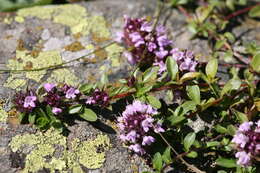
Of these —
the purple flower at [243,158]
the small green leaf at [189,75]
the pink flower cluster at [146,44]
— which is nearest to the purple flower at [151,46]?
the pink flower cluster at [146,44]

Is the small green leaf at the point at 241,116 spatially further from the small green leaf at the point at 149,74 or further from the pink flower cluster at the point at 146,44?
the small green leaf at the point at 149,74

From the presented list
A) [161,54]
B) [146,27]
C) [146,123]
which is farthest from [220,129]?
[146,27]

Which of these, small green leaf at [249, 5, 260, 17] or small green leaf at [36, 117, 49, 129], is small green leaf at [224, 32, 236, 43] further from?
small green leaf at [36, 117, 49, 129]

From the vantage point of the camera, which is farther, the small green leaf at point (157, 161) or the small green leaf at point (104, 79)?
the small green leaf at point (104, 79)

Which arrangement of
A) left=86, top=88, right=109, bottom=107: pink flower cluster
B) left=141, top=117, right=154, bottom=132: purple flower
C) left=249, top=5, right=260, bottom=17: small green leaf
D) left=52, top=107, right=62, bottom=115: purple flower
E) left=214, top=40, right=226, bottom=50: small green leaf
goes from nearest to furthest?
left=141, top=117, right=154, bottom=132: purple flower, left=52, top=107, right=62, bottom=115: purple flower, left=86, top=88, right=109, bottom=107: pink flower cluster, left=214, top=40, right=226, bottom=50: small green leaf, left=249, top=5, right=260, bottom=17: small green leaf

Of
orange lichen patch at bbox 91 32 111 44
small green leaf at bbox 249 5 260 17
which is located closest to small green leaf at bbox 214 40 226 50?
small green leaf at bbox 249 5 260 17

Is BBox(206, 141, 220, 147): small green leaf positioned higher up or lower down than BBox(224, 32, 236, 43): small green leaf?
lower down
